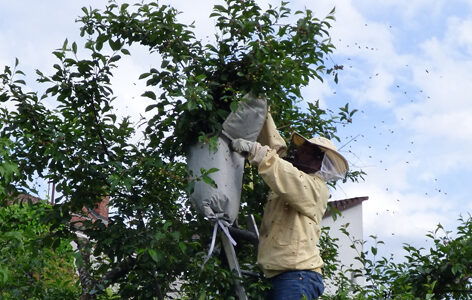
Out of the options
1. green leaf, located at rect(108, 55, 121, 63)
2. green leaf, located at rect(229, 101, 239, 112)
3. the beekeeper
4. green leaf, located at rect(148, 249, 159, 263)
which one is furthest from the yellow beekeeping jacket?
green leaf, located at rect(108, 55, 121, 63)

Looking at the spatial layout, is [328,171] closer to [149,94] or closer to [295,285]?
[295,285]

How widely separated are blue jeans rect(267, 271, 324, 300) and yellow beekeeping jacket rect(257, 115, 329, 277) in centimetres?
4

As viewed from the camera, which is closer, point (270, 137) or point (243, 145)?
point (243, 145)

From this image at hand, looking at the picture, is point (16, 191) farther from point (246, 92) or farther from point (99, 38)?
point (246, 92)

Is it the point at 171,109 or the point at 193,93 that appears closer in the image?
the point at 193,93

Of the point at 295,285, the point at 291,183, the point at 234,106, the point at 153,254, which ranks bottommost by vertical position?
the point at 295,285

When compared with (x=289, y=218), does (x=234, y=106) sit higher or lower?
higher

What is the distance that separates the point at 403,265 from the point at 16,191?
8.11 feet

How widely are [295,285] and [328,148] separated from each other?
79cm

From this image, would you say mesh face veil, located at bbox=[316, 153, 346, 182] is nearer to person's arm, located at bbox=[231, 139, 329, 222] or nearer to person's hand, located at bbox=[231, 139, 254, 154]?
person's arm, located at bbox=[231, 139, 329, 222]

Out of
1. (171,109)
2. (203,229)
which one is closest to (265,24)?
(171,109)

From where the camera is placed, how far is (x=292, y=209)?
3611mm

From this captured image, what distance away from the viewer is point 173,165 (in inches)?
149

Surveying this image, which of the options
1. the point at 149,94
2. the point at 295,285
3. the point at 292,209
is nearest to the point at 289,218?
the point at 292,209
